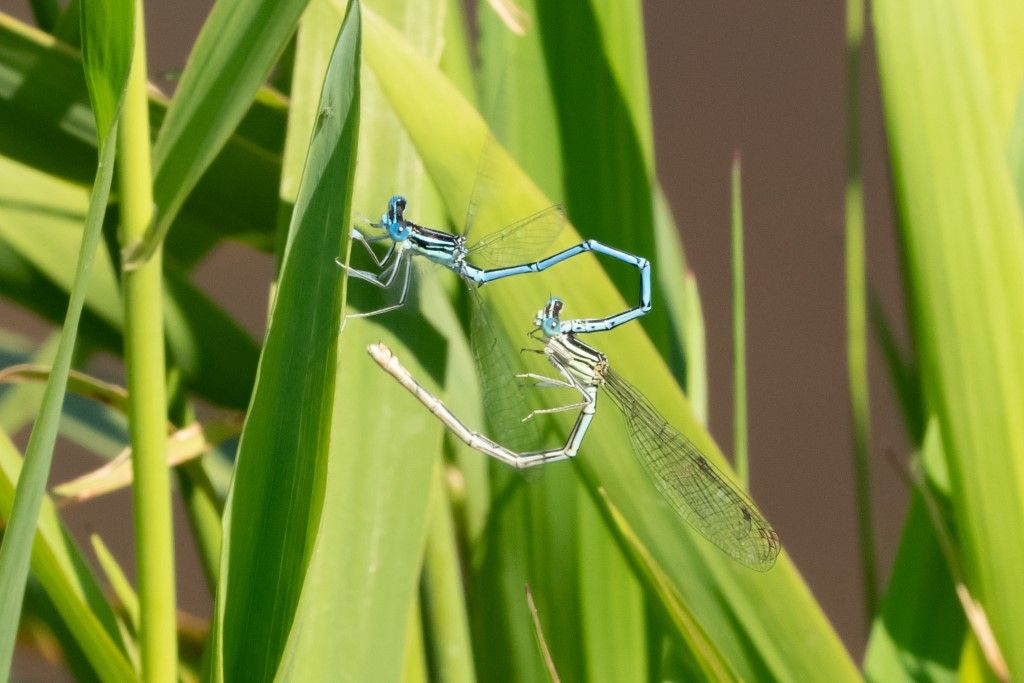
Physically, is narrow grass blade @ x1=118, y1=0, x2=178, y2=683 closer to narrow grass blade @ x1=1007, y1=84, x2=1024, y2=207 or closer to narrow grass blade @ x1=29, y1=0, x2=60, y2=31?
narrow grass blade @ x1=29, y1=0, x2=60, y2=31

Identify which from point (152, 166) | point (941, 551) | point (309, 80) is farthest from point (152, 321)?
point (941, 551)

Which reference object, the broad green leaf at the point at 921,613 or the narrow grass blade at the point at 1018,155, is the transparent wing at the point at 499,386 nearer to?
the broad green leaf at the point at 921,613

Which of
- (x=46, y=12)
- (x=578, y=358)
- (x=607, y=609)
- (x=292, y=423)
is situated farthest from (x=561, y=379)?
(x=46, y=12)

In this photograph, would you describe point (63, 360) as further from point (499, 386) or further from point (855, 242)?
point (855, 242)

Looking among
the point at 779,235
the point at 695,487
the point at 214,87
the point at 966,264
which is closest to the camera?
the point at 214,87

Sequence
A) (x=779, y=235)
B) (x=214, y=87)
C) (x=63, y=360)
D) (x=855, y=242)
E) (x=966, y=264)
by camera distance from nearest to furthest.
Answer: (x=63, y=360)
(x=214, y=87)
(x=966, y=264)
(x=855, y=242)
(x=779, y=235)
